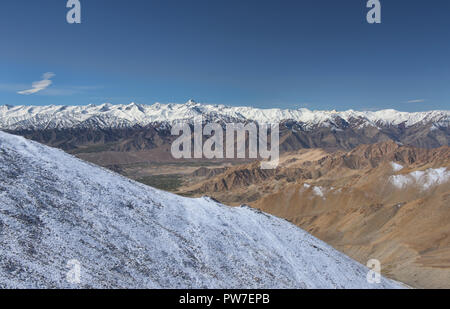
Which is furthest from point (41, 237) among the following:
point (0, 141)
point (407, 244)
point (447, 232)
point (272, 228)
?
point (447, 232)

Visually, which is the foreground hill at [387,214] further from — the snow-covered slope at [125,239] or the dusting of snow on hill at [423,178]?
the snow-covered slope at [125,239]

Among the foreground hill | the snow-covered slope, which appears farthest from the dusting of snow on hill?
the snow-covered slope

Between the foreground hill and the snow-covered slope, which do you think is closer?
the snow-covered slope

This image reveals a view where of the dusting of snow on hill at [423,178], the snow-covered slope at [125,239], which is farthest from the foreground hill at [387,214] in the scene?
the snow-covered slope at [125,239]

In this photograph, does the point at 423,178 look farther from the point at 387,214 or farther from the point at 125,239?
the point at 125,239

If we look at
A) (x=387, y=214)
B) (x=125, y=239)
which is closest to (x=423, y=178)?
(x=387, y=214)

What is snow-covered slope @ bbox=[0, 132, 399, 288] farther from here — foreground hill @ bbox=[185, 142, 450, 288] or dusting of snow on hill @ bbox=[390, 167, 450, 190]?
dusting of snow on hill @ bbox=[390, 167, 450, 190]

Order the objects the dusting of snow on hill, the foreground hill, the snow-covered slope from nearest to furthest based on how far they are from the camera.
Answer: the snow-covered slope < the foreground hill < the dusting of snow on hill
